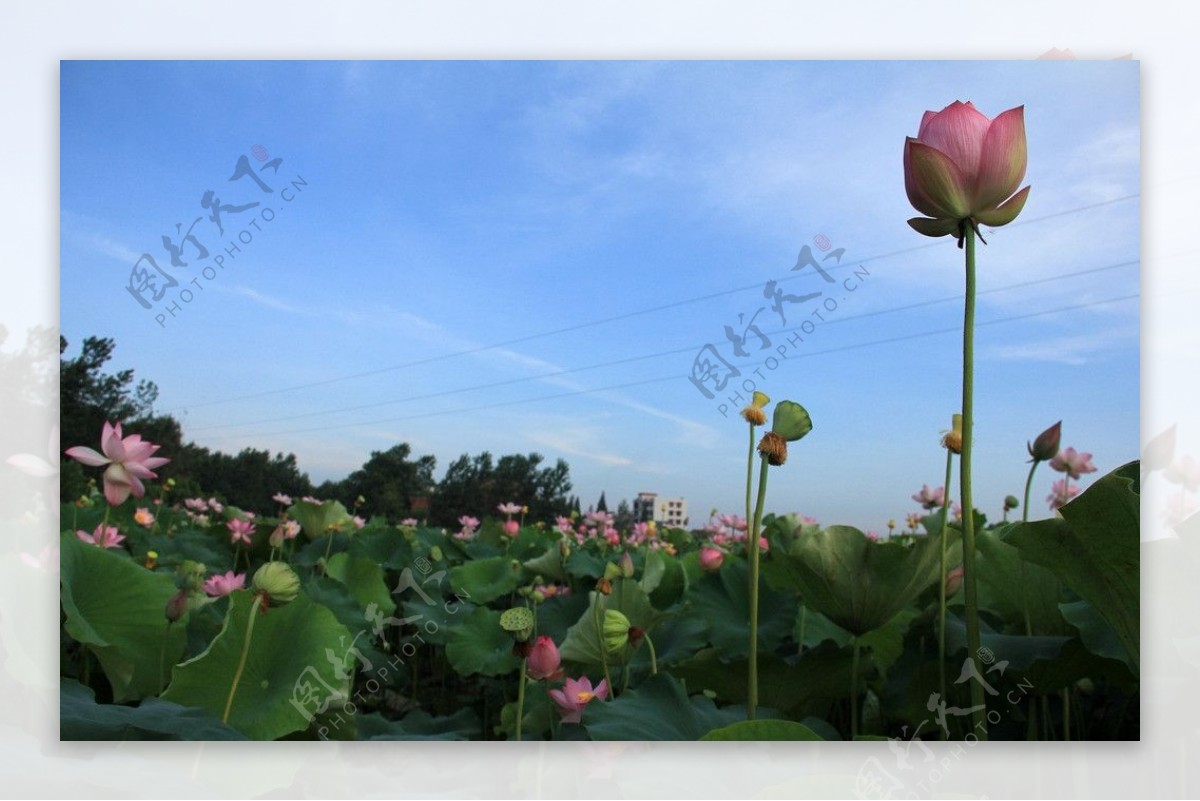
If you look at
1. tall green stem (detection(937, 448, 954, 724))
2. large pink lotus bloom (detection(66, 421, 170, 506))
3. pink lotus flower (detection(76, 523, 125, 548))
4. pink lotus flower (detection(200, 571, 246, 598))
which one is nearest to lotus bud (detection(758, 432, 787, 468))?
tall green stem (detection(937, 448, 954, 724))

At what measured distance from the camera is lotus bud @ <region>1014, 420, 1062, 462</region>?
1649 mm

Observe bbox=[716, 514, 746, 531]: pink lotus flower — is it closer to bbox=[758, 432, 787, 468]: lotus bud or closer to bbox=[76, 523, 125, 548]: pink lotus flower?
bbox=[758, 432, 787, 468]: lotus bud

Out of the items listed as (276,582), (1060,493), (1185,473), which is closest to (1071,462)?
(1060,493)

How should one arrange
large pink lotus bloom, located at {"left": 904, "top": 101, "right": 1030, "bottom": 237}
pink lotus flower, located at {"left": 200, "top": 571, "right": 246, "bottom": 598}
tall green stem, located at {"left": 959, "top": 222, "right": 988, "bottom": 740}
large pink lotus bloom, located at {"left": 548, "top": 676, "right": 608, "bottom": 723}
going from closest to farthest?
tall green stem, located at {"left": 959, "top": 222, "right": 988, "bottom": 740} < large pink lotus bloom, located at {"left": 904, "top": 101, "right": 1030, "bottom": 237} < large pink lotus bloom, located at {"left": 548, "top": 676, "right": 608, "bottom": 723} < pink lotus flower, located at {"left": 200, "top": 571, "right": 246, "bottom": 598}

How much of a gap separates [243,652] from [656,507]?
69cm

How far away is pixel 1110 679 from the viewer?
5.20 ft

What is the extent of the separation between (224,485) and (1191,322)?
1.67 metres

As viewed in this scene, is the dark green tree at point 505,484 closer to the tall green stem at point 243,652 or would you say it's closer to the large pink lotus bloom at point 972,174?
the tall green stem at point 243,652

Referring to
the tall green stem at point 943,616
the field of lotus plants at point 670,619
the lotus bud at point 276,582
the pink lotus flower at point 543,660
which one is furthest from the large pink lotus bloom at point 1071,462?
the lotus bud at point 276,582

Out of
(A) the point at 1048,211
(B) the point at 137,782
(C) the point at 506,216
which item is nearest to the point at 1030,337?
(A) the point at 1048,211

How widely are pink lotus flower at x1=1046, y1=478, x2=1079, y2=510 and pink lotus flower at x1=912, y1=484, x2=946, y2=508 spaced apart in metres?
0.17

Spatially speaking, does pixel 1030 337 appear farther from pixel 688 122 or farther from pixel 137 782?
pixel 137 782

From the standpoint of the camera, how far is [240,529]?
1912mm

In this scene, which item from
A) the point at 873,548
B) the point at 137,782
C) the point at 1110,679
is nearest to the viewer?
the point at 873,548
